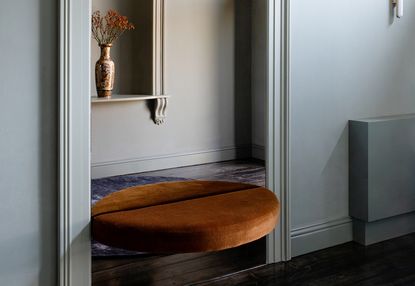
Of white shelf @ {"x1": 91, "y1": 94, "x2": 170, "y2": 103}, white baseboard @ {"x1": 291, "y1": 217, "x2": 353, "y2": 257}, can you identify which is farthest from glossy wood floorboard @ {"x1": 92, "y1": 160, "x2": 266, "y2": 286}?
white shelf @ {"x1": 91, "y1": 94, "x2": 170, "y2": 103}

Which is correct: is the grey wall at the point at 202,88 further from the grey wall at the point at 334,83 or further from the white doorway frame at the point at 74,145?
the white doorway frame at the point at 74,145

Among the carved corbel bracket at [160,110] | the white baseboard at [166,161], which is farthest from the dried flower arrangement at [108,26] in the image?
the white baseboard at [166,161]

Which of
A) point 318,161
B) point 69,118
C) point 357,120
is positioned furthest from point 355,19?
point 69,118

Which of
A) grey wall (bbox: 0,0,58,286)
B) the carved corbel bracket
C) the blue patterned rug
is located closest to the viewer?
grey wall (bbox: 0,0,58,286)

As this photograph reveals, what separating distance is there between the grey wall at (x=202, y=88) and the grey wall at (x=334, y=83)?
0.25 m

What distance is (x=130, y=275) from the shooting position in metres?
2.37

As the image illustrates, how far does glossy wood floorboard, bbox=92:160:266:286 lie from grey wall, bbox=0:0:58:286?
39 cm

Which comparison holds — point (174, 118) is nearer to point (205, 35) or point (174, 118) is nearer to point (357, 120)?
point (205, 35)

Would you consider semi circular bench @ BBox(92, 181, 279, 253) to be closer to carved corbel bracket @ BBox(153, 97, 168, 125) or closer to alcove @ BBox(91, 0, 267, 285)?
alcove @ BBox(91, 0, 267, 285)

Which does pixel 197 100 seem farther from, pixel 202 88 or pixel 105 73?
pixel 105 73

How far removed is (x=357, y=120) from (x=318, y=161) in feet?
1.03

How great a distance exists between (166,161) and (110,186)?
0.32 m

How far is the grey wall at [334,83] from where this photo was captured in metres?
2.68

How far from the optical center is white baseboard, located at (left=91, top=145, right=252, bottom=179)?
2.39 meters
